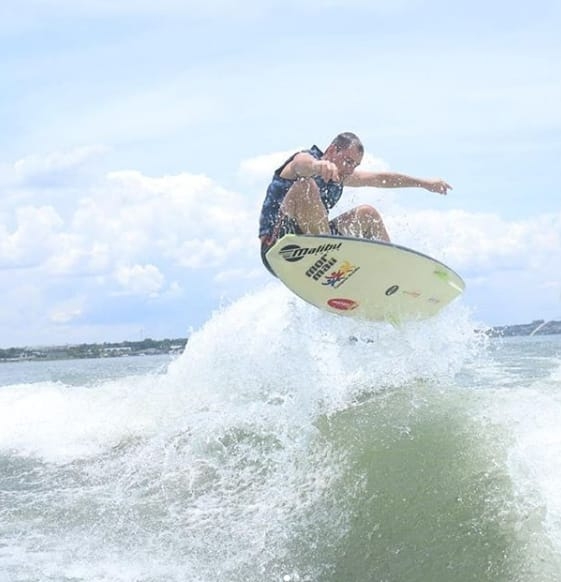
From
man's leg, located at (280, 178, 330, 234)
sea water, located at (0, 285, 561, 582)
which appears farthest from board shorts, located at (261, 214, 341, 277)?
sea water, located at (0, 285, 561, 582)

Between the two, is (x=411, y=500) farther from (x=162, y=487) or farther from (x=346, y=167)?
(x=346, y=167)

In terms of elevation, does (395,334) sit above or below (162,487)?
above

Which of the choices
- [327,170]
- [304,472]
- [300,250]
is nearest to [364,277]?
[300,250]

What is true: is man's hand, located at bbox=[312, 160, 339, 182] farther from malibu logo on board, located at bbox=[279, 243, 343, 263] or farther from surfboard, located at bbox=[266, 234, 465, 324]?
malibu logo on board, located at bbox=[279, 243, 343, 263]

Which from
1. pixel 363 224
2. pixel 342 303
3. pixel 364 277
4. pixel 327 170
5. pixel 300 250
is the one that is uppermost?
pixel 327 170

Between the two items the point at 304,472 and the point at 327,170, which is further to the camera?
the point at 327,170

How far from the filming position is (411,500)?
566cm

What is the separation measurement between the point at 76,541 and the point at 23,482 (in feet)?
7.69

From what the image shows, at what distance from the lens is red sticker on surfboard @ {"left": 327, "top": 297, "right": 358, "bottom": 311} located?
8539 mm

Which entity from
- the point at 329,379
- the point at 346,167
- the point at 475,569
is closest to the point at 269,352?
the point at 329,379

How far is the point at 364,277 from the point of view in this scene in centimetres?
827

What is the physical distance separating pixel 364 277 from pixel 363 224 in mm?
555

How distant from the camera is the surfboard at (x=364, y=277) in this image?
7887 mm

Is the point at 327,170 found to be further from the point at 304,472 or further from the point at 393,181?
the point at 304,472
